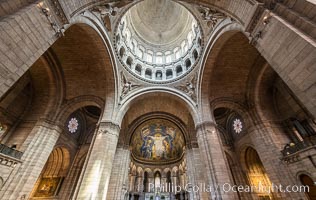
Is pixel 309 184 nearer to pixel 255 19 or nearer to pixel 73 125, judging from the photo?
pixel 255 19

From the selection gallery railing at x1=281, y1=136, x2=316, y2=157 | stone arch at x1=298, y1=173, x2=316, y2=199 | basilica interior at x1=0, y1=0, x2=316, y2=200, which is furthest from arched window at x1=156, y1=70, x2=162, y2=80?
stone arch at x1=298, y1=173, x2=316, y2=199

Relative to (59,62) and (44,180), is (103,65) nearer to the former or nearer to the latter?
(59,62)

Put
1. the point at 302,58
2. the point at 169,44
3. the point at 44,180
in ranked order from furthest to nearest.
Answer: the point at 169,44
the point at 44,180
the point at 302,58

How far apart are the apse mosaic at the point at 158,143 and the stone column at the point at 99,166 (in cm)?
873

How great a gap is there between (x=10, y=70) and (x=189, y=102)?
10796 millimetres

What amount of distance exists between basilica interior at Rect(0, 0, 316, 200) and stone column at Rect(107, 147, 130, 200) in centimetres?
9

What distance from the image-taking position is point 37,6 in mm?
3994

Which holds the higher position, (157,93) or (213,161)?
(157,93)

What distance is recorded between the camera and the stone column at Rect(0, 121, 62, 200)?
7.48m

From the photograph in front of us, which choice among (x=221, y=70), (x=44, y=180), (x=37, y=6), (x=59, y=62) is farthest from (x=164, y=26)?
(x=44, y=180)

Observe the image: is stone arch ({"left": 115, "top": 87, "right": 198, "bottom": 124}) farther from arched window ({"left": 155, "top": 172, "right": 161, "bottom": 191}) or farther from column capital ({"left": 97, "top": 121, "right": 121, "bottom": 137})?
arched window ({"left": 155, "top": 172, "right": 161, "bottom": 191})

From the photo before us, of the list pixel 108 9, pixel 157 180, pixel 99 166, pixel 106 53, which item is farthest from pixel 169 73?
pixel 157 180

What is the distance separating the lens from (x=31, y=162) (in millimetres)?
8359

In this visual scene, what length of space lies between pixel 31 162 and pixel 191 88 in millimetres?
12350
